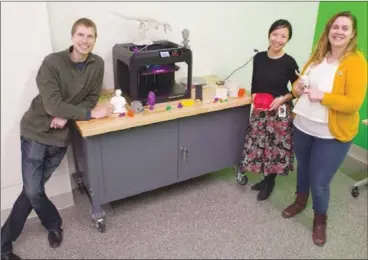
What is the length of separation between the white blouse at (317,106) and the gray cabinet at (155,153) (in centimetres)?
48

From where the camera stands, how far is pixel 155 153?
6.30 feet

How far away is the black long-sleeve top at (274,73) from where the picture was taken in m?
1.84

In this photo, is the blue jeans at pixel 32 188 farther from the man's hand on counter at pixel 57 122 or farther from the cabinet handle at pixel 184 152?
the cabinet handle at pixel 184 152

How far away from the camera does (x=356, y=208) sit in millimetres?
2189

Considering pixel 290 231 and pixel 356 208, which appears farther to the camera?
pixel 356 208

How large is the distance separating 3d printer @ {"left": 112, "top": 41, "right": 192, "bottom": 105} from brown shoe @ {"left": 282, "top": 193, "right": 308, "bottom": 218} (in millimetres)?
967

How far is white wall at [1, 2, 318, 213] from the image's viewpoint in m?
1.59

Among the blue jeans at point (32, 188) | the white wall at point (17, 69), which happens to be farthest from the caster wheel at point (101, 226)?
the white wall at point (17, 69)

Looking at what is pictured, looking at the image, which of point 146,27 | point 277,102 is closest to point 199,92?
point 277,102

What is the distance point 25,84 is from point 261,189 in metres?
1.65

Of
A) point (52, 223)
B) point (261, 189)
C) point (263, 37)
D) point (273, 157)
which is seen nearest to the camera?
point (52, 223)

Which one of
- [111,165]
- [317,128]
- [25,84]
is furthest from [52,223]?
[317,128]

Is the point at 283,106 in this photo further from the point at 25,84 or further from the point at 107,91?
the point at 25,84

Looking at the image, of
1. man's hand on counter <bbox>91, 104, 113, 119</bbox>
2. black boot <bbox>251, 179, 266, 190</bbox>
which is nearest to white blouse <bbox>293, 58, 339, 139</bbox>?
black boot <bbox>251, 179, 266, 190</bbox>
